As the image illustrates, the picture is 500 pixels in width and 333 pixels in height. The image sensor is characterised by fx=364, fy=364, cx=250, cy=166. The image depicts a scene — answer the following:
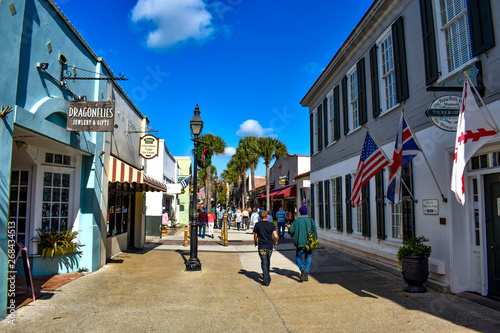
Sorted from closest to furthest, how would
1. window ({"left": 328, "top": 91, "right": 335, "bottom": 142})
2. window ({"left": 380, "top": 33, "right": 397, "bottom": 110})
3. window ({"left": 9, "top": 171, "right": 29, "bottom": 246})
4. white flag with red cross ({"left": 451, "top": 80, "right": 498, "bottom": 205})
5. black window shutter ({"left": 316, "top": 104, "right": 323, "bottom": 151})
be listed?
white flag with red cross ({"left": 451, "top": 80, "right": 498, "bottom": 205}), window ({"left": 9, "top": 171, "right": 29, "bottom": 246}), window ({"left": 380, "top": 33, "right": 397, "bottom": 110}), window ({"left": 328, "top": 91, "right": 335, "bottom": 142}), black window shutter ({"left": 316, "top": 104, "right": 323, "bottom": 151})

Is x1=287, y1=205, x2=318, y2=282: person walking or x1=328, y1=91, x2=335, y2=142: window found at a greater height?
x1=328, y1=91, x2=335, y2=142: window

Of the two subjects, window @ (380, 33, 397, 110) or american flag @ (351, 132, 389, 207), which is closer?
american flag @ (351, 132, 389, 207)

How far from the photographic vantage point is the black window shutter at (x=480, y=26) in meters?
5.95

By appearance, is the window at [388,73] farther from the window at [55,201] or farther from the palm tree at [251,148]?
the palm tree at [251,148]

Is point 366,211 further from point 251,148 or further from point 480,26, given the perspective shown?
point 251,148

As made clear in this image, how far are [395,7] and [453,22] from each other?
8.04 feet

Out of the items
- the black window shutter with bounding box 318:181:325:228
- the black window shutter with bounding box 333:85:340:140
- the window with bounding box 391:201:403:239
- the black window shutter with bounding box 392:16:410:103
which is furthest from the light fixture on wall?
the black window shutter with bounding box 318:181:325:228

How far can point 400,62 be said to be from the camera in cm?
873

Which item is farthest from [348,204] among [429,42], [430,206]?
[429,42]

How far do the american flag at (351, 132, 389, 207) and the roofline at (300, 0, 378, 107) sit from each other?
391 centimetres

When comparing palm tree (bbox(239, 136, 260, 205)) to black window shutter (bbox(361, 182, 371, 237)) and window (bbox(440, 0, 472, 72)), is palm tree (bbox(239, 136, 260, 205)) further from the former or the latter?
window (bbox(440, 0, 472, 72))

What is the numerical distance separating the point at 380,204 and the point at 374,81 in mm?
3433

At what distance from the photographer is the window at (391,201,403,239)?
9039 mm

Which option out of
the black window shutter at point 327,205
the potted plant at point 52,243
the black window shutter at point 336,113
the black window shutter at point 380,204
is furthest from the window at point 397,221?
the potted plant at point 52,243
